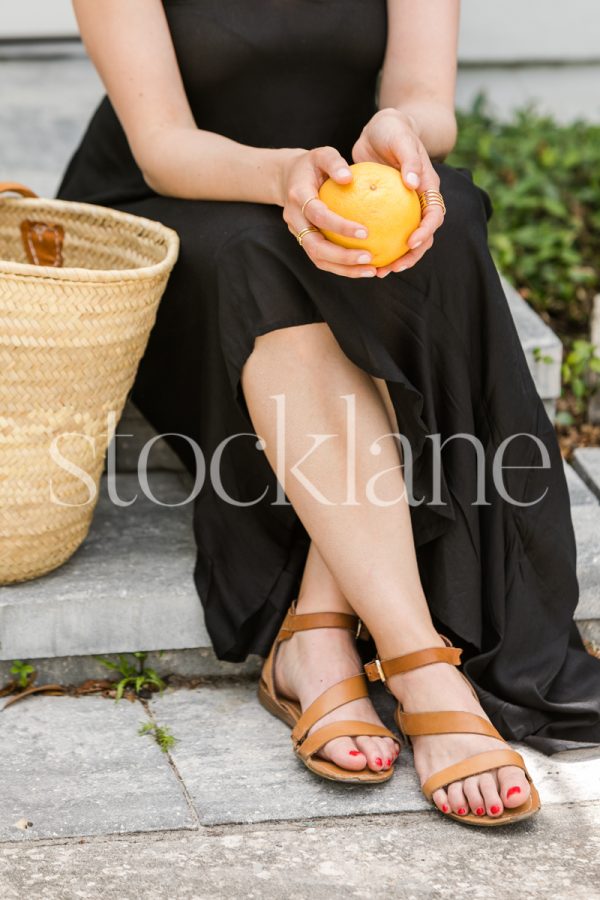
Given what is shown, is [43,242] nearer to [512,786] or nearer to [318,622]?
[318,622]

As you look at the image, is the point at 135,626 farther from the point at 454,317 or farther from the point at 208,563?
the point at 454,317

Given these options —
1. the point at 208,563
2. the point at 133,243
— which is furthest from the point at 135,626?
the point at 133,243

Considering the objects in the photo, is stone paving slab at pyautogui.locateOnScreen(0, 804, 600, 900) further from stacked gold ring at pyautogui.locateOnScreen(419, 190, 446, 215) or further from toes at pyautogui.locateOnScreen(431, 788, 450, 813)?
stacked gold ring at pyautogui.locateOnScreen(419, 190, 446, 215)

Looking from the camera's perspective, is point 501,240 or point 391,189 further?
point 501,240

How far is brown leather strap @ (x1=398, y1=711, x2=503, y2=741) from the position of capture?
1983 mm

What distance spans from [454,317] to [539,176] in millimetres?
1728

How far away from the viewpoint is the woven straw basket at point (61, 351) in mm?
1998

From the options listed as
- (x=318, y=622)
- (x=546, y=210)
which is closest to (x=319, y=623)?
(x=318, y=622)

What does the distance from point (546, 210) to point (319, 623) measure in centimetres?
→ 183

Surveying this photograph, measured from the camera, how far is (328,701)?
6.81 ft

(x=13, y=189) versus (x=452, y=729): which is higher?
(x=13, y=189)

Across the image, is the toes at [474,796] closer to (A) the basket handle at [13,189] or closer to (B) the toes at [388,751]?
(B) the toes at [388,751]

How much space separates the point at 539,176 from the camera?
3.65 m

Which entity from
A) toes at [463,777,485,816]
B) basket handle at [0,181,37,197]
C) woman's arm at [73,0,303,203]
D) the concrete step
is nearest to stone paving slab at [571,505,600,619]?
the concrete step
